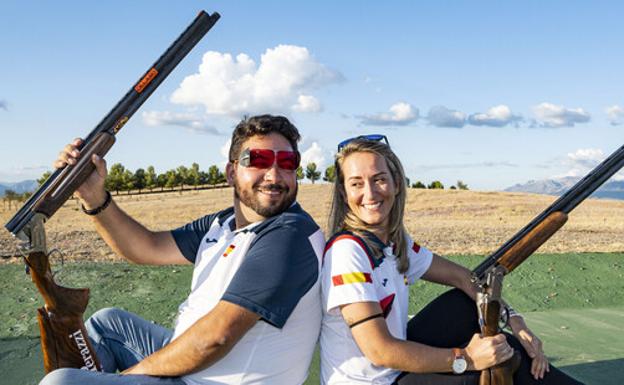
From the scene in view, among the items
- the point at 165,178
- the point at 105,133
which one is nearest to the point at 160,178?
the point at 165,178

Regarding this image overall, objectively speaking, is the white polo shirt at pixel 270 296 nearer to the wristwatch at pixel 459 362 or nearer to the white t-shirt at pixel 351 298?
the white t-shirt at pixel 351 298

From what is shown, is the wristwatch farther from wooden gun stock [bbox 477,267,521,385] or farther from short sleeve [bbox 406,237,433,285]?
short sleeve [bbox 406,237,433,285]

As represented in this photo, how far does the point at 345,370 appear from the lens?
264cm

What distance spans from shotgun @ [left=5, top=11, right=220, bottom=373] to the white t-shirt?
1.33m

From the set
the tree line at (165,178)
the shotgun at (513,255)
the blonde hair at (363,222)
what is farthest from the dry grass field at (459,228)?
the tree line at (165,178)

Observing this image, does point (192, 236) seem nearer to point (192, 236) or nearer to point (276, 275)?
point (192, 236)

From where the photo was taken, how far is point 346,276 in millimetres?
2533

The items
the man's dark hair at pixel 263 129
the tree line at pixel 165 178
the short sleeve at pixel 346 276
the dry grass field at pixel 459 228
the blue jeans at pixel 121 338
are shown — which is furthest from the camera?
the tree line at pixel 165 178

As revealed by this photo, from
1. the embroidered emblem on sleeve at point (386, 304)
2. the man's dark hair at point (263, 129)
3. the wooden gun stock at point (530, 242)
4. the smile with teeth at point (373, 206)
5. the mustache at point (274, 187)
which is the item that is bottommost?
the embroidered emblem on sleeve at point (386, 304)

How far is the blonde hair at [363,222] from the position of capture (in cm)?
288

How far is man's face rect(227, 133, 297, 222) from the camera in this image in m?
2.93

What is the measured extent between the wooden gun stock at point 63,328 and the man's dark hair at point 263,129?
1.16m

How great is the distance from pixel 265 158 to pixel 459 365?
1.32 metres

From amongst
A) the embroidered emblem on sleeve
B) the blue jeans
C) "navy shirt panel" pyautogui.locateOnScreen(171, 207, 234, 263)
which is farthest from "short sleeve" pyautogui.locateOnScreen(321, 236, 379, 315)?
the blue jeans
